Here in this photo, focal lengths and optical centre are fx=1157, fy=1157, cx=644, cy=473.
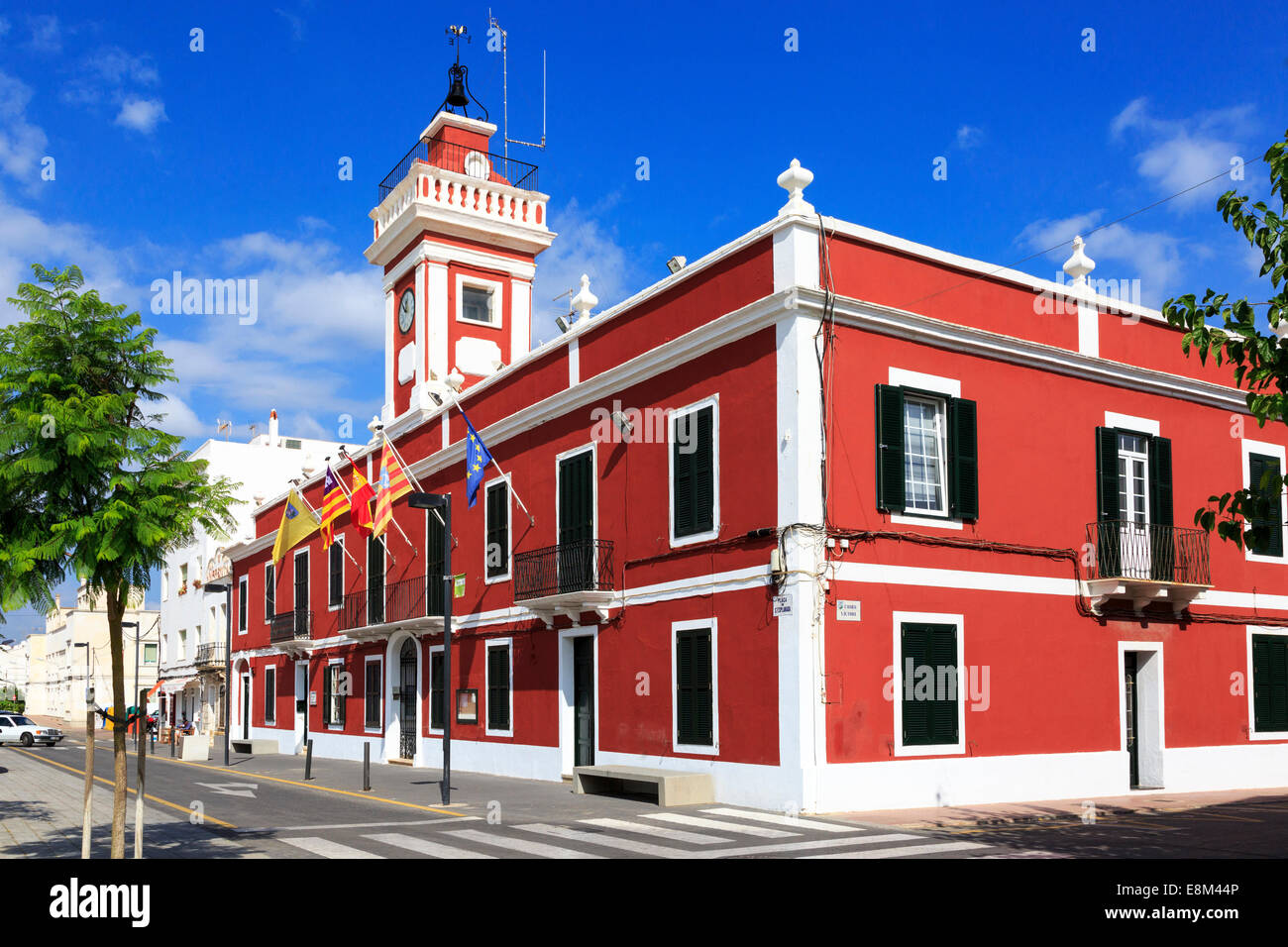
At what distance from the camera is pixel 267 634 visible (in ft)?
129

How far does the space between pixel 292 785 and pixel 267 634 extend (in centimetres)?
1940

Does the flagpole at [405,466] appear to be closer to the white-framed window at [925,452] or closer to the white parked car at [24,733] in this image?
the white-framed window at [925,452]

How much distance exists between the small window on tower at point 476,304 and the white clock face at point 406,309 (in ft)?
4.49

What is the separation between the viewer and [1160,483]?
775 inches

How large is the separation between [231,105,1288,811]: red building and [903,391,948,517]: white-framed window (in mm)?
41

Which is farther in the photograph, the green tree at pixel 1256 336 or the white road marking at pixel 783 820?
the white road marking at pixel 783 820


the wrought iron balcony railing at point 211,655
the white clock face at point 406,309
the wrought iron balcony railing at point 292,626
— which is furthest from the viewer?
the wrought iron balcony railing at point 211,655

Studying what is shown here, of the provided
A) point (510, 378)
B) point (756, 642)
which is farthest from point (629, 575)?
point (510, 378)

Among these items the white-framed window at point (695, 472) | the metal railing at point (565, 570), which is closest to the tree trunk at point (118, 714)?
the white-framed window at point (695, 472)

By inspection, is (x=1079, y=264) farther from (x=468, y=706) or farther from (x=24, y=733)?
(x=24, y=733)

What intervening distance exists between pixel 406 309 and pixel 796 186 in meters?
18.3

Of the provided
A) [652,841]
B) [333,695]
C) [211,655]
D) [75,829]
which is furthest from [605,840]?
[211,655]

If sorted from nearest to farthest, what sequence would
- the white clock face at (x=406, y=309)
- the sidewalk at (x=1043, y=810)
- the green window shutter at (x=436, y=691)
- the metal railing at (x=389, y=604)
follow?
the sidewalk at (x=1043, y=810) → the green window shutter at (x=436, y=691) → the metal railing at (x=389, y=604) → the white clock face at (x=406, y=309)

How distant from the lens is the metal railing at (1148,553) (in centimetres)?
1852
